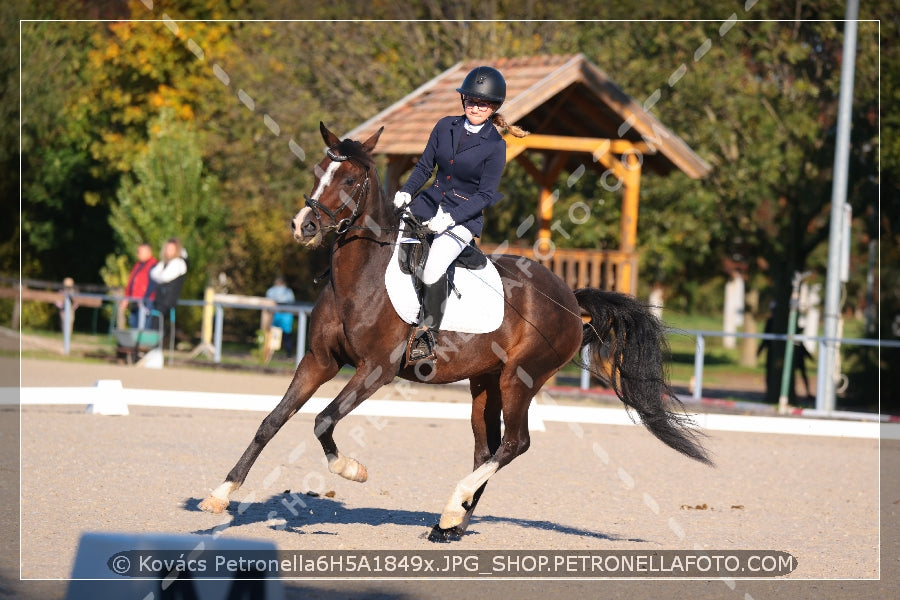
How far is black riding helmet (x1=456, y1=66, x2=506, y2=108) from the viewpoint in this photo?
7086 millimetres

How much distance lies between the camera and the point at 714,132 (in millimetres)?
24766

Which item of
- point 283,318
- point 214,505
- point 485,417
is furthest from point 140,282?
Result: point 214,505

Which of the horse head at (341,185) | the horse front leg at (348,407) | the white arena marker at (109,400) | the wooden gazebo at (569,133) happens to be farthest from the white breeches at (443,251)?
the wooden gazebo at (569,133)

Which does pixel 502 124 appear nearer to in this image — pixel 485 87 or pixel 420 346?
pixel 485 87

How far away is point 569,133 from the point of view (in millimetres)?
20359

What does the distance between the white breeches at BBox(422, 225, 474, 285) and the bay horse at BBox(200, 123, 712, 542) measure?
0.27 m

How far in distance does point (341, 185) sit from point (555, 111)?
43.6 ft

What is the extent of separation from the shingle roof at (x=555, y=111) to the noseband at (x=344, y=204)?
32.0ft

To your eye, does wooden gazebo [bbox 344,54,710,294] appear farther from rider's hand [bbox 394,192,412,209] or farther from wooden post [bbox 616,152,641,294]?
rider's hand [bbox 394,192,412,209]

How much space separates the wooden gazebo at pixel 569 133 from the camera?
1775 cm

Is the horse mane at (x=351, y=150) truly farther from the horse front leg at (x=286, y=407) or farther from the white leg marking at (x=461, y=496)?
the white leg marking at (x=461, y=496)

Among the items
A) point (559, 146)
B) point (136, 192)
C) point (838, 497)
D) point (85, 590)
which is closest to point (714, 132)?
point (559, 146)

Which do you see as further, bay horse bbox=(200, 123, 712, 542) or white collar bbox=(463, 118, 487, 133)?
white collar bbox=(463, 118, 487, 133)

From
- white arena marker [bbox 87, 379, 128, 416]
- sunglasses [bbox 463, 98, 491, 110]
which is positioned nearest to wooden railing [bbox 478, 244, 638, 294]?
white arena marker [bbox 87, 379, 128, 416]
